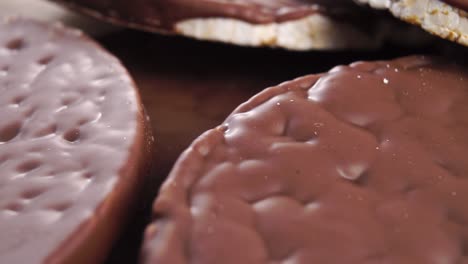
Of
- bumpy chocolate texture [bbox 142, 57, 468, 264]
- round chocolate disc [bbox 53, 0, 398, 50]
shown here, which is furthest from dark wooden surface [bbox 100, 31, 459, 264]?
bumpy chocolate texture [bbox 142, 57, 468, 264]

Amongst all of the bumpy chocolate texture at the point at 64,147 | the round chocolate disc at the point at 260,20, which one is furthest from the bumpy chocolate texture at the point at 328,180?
the round chocolate disc at the point at 260,20

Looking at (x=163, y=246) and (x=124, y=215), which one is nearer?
(x=163, y=246)

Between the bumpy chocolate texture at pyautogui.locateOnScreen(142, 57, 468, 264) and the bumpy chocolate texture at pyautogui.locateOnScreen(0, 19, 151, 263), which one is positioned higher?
the bumpy chocolate texture at pyautogui.locateOnScreen(142, 57, 468, 264)

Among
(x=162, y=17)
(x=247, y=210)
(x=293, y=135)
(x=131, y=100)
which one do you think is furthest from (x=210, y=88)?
(x=247, y=210)

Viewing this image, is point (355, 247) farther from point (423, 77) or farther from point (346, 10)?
point (346, 10)

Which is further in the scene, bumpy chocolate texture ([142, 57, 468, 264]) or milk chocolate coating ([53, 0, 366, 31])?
milk chocolate coating ([53, 0, 366, 31])

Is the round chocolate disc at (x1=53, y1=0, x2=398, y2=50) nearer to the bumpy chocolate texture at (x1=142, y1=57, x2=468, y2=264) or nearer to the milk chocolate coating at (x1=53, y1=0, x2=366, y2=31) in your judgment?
the milk chocolate coating at (x1=53, y1=0, x2=366, y2=31)

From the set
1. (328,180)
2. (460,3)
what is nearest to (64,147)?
(328,180)
